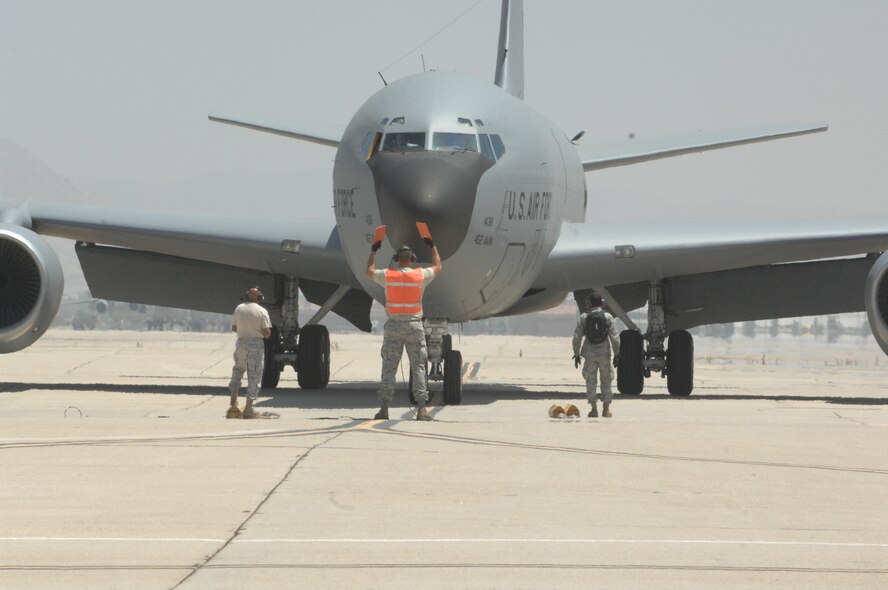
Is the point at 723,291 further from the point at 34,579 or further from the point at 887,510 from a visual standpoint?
the point at 34,579

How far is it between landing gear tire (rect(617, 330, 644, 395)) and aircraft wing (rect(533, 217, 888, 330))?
45 cm

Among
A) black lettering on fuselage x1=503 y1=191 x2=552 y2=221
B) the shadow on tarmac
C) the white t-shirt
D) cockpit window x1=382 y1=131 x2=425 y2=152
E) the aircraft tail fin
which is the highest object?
the aircraft tail fin

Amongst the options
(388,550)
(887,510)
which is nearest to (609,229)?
(887,510)

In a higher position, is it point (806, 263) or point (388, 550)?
point (806, 263)

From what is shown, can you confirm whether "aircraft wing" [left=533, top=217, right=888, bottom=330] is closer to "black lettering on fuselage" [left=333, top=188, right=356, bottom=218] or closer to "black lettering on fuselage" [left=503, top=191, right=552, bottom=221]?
"black lettering on fuselage" [left=503, top=191, right=552, bottom=221]

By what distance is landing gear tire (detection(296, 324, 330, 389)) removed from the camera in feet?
75.8

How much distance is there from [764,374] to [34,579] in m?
32.5

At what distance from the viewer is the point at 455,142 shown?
59.5 feet

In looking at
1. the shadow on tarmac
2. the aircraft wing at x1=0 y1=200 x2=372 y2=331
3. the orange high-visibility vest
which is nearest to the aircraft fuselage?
the shadow on tarmac

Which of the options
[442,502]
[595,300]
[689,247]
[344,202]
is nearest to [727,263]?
[689,247]

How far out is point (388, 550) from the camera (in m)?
7.48

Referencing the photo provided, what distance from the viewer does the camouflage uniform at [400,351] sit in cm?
1505

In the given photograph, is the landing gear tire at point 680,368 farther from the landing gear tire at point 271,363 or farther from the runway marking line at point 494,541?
the runway marking line at point 494,541

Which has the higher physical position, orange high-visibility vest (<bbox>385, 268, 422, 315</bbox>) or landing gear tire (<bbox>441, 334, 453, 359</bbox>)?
orange high-visibility vest (<bbox>385, 268, 422, 315</bbox>)
